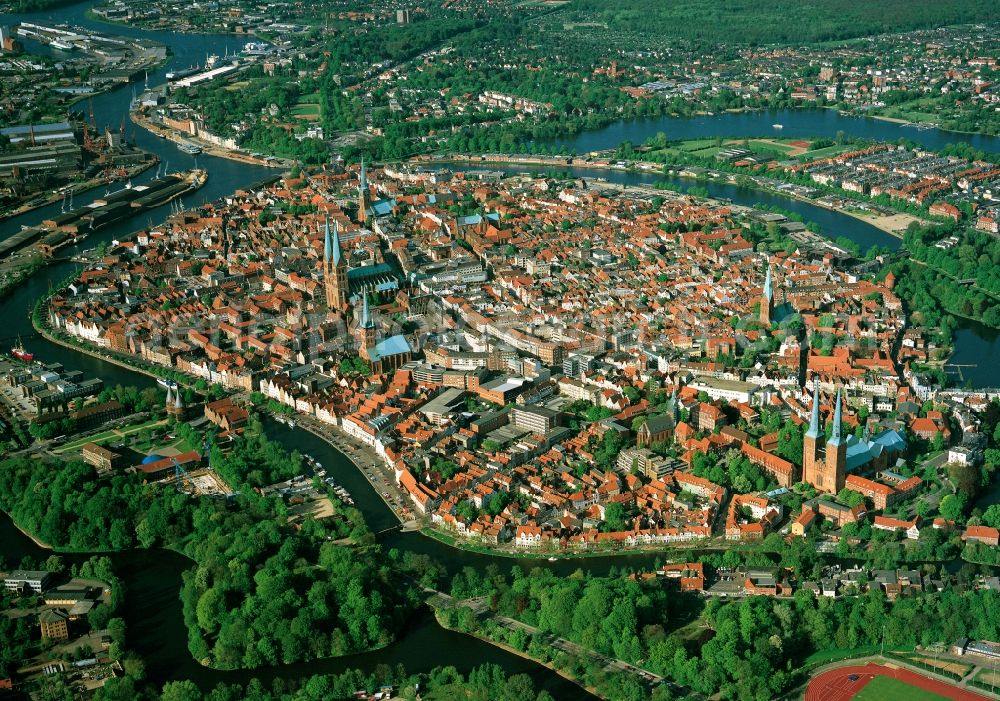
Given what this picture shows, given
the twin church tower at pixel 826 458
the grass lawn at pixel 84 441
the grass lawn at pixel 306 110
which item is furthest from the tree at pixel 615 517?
the grass lawn at pixel 306 110

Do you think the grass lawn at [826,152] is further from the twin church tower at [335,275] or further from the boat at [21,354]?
the boat at [21,354]

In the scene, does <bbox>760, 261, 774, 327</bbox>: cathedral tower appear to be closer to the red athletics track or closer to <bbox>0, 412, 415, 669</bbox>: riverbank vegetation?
<bbox>0, 412, 415, 669</bbox>: riverbank vegetation

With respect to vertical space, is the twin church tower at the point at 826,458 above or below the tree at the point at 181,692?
above

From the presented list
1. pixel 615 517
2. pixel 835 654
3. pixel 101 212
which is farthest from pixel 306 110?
pixel 835 654

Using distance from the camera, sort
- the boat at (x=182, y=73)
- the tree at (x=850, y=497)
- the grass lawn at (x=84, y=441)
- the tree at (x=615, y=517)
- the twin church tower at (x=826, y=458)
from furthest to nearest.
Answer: the boat at (x=182, y=73)
the grass lawn at (x=84, y=441)
the twin church tower at (x=826, y=458)
the tree at (x=850, y=497)
the tree at (x=615, y=517)

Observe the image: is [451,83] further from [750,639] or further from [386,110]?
[750,639]

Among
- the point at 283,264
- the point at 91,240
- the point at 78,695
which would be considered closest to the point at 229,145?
the point at 91,240
